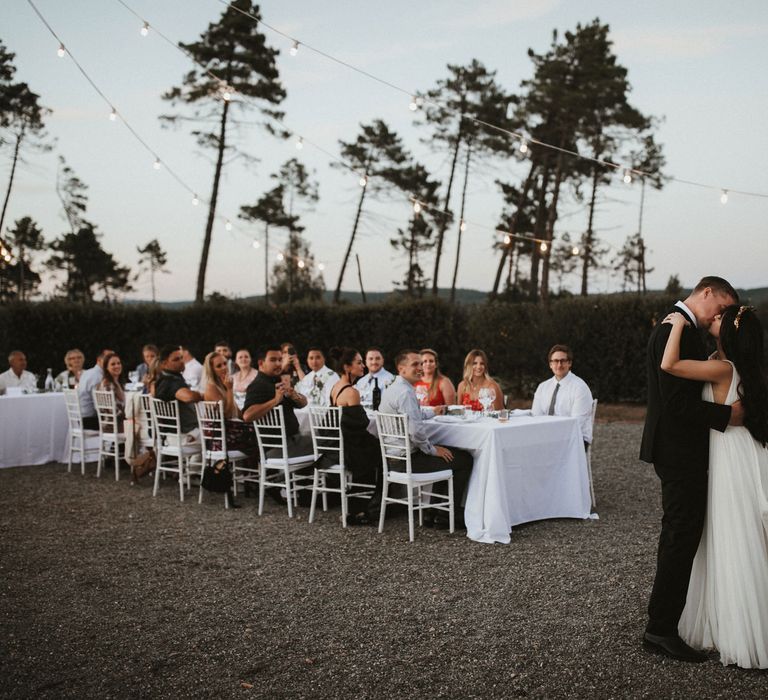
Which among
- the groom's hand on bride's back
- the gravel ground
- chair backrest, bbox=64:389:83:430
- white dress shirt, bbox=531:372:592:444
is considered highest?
the groom's hand on bride's back

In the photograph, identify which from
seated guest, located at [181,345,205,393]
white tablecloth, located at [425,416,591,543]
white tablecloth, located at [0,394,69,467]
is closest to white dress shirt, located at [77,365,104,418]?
white tablecloth, located at [0,394,69,467]

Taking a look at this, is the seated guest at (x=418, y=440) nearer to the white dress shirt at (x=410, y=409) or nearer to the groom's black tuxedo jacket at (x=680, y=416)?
the white dress shirt at (x=410, y=409)

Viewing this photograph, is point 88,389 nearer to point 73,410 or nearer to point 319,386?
point 73,410

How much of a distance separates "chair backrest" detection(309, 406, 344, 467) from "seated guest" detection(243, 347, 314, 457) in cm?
→ 18

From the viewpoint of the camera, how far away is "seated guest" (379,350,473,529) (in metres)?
6.15

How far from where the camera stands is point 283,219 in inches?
1411

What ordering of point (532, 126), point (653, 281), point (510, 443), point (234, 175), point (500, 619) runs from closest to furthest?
point (500, 619) → point (510, 443) → point (234, 175) → point (532, 126) → point (653, 281)

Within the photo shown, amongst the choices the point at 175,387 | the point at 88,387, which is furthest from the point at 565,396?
the point at 88,387

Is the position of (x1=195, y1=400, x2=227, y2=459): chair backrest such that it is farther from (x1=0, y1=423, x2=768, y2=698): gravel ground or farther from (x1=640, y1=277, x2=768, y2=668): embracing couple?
(x1=640, y1=277, x2=768, y2=668): embracing couple

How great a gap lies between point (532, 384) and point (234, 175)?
10416 mm

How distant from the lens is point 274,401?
7086 mm

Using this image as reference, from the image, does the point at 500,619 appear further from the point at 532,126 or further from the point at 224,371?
the point at 532,126

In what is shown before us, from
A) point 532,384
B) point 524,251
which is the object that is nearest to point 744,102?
point 532,384

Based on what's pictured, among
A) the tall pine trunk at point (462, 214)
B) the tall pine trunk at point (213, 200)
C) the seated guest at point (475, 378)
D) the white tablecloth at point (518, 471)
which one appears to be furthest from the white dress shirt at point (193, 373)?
A: the tall pine trunk at point (462, 214)
